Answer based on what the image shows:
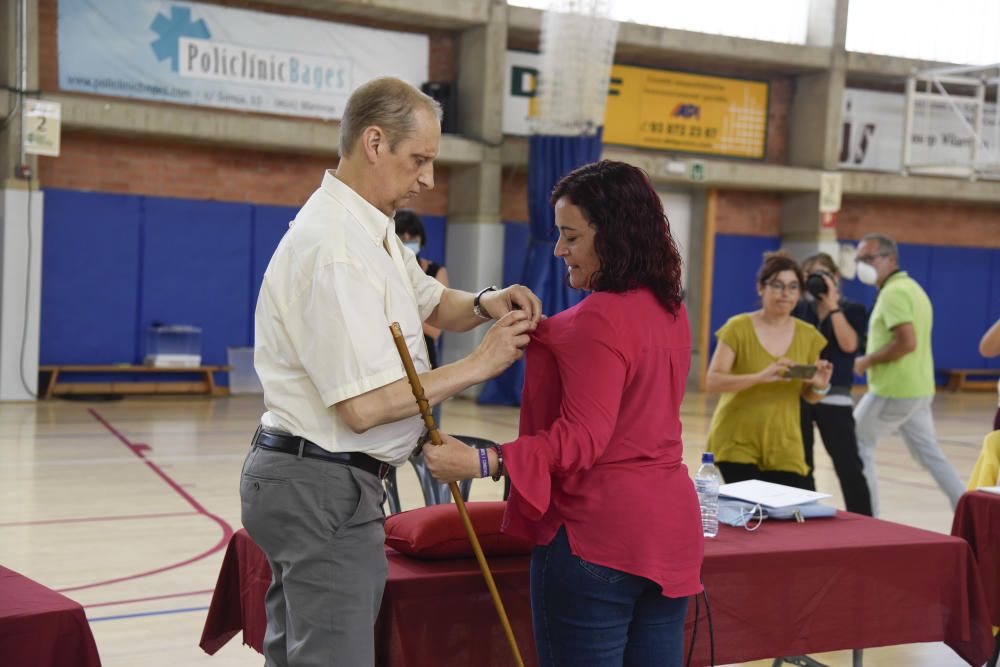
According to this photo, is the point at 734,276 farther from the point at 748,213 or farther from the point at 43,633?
the point at 43,633

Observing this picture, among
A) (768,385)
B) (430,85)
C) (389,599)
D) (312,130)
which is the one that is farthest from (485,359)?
(430,85)

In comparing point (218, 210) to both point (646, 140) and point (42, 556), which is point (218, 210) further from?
point (42, 556)

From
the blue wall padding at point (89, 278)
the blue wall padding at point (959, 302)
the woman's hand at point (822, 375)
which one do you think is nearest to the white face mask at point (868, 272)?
the woman's hand at point (822, 375)

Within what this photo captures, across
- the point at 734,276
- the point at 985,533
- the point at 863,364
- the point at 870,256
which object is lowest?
the point at 985,533

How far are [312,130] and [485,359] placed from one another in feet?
32.8

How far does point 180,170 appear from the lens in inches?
462

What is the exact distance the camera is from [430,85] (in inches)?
496

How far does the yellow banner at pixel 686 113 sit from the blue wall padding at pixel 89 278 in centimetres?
599

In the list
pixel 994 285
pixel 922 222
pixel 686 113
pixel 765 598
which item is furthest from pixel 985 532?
pixel 994 285

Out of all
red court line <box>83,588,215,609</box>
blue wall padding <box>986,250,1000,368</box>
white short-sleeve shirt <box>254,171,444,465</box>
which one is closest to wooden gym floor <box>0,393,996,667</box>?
red court line <box>83,588,215,609</box>

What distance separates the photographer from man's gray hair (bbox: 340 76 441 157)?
208 centimetres

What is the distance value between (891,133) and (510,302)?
14.2 m

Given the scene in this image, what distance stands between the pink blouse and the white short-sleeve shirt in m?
0.26

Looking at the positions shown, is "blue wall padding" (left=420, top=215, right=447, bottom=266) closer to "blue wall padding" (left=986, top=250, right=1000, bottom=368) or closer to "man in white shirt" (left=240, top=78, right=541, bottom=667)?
"blue wall padding" (left=986, top=250, right=1000, bottom=368)
